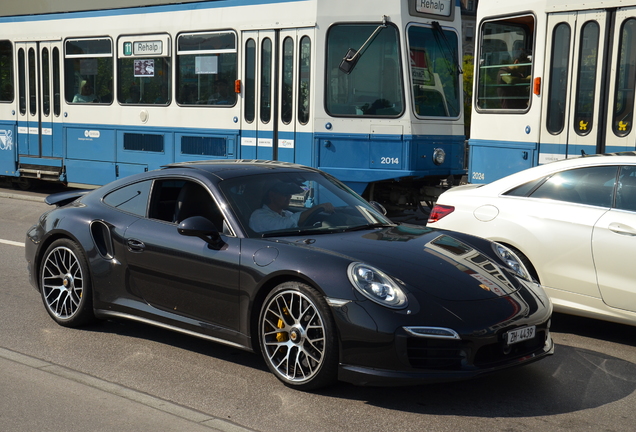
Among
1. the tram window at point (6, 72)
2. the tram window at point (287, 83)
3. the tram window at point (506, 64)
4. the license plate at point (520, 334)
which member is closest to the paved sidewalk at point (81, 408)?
the license plate at point (520, 334)

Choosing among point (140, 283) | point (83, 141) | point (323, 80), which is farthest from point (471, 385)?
point (83, 141)

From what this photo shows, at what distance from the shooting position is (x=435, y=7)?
12086mm

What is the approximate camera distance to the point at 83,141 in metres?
15.2

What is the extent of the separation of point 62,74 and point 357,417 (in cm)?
1273

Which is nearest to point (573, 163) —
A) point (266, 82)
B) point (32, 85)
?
point (266, 82)

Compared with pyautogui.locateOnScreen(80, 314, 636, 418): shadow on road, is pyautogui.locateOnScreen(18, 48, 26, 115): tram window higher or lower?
higher

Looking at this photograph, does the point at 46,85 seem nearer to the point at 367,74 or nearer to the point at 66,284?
the point at 367,74

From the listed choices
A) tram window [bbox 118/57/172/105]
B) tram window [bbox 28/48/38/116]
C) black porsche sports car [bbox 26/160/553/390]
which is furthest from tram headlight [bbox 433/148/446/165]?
tram window [bbox 28/48/38/116]

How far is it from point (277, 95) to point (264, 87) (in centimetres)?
28

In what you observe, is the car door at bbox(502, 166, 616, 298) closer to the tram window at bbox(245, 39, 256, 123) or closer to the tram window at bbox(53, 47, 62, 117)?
the tram window at bbox(245, 39, 256, 123)

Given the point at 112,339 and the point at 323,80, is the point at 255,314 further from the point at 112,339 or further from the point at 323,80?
the point at 323,80

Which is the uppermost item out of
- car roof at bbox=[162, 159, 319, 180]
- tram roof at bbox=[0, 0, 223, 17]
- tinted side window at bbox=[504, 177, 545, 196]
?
tram roof at bbox=[0, 0, 223, 17]

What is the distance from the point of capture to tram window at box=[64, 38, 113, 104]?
14.7 metres

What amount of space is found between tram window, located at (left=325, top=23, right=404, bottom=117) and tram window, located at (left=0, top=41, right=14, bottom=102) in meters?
7.97
